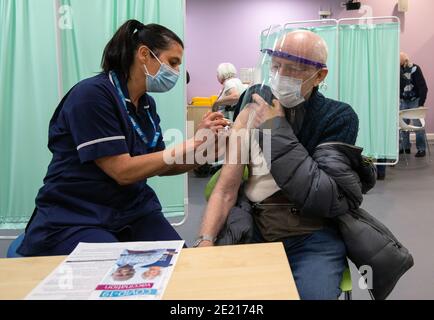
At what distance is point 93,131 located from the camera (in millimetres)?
1268

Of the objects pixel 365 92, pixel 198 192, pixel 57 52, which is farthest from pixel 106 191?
pixel 365 92

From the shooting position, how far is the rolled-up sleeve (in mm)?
1267

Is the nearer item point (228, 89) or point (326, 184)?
point (326, 184)

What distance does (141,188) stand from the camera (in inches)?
59.4

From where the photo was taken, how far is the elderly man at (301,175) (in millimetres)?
1239

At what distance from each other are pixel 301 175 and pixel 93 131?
0.65 m

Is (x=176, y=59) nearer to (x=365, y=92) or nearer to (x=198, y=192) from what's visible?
(x=198, y=192)

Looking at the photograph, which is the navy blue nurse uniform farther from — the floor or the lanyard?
the floor

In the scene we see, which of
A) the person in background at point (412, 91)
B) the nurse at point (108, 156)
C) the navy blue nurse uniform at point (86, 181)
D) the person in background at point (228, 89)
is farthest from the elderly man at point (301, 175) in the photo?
the person in background at point (412, 91)

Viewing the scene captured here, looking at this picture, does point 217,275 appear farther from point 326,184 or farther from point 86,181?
point 86,181

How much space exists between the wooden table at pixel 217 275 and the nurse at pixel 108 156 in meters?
0.36

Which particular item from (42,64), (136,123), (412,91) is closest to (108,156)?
(136,123)

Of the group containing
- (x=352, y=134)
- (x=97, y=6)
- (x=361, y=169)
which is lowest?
(x=361, y=169)

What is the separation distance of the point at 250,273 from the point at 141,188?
2.51ft
